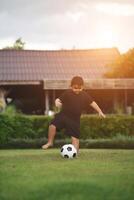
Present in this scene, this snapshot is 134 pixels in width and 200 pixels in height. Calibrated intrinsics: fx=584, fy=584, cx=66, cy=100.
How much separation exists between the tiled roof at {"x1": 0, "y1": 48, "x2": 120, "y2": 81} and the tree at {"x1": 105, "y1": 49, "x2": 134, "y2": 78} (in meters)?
0.71

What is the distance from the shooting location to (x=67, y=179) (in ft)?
19.1

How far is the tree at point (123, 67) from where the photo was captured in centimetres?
2217

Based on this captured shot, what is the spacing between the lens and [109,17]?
10023mm

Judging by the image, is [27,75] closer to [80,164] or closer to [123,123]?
[123,123]

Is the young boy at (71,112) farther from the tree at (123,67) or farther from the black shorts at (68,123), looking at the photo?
the tree at (123,67)

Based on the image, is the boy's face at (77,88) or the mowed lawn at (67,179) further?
the boy's face at (77,88)

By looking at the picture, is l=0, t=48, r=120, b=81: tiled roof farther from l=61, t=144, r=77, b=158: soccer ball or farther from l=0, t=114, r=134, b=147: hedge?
l=61, t=144, r=77, b=158: soccer ball

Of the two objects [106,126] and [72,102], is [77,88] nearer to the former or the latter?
[72,102]

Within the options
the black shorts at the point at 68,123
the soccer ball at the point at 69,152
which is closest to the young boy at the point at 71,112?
the black shorts at the point at 68,123

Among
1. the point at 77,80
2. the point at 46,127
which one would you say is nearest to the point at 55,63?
the point at 46,127

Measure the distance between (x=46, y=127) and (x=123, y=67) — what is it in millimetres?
9547

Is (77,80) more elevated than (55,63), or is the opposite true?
(55,63)

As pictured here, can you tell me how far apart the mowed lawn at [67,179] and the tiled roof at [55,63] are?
15258 millimetres

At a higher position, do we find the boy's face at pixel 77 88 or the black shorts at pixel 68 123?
the boy's face at pixel 77 88
